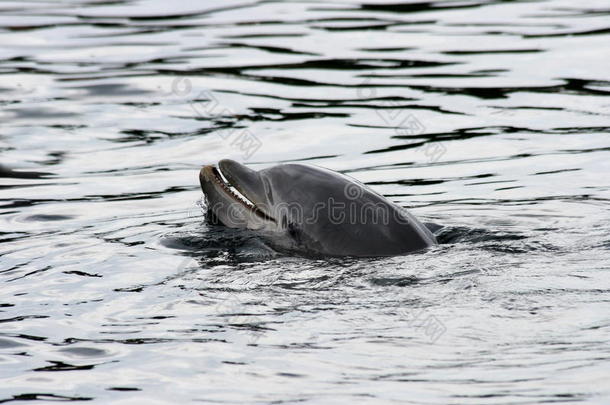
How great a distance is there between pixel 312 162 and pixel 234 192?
3015 millimetres

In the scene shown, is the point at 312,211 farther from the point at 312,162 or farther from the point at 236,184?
the point at 312,162

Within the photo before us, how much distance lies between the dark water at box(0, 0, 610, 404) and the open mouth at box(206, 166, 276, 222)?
275 mm

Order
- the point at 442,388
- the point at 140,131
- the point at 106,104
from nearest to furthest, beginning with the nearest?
the point at 442,388 → the point at 140,131 → the point at 106,104

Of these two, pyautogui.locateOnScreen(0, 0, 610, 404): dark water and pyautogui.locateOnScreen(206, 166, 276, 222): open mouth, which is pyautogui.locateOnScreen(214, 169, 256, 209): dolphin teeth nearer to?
pyautogui.locateOnScreen(206, 166, 276, 222): open mouth

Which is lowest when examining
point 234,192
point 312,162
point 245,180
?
point 312,162

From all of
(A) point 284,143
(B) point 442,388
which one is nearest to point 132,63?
(A) point 284,143

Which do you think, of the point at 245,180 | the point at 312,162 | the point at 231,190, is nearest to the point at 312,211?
the point at 245,180

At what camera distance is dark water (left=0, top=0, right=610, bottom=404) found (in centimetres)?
617

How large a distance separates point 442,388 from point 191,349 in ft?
4.79

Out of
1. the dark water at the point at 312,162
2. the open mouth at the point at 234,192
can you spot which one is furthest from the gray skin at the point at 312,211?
the dark water at the point at 312,162

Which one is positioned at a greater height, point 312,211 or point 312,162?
point 312,211

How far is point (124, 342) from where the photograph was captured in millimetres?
6676

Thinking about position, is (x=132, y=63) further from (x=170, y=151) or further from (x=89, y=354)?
(x=89, y=354)

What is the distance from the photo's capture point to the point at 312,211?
330 inches
